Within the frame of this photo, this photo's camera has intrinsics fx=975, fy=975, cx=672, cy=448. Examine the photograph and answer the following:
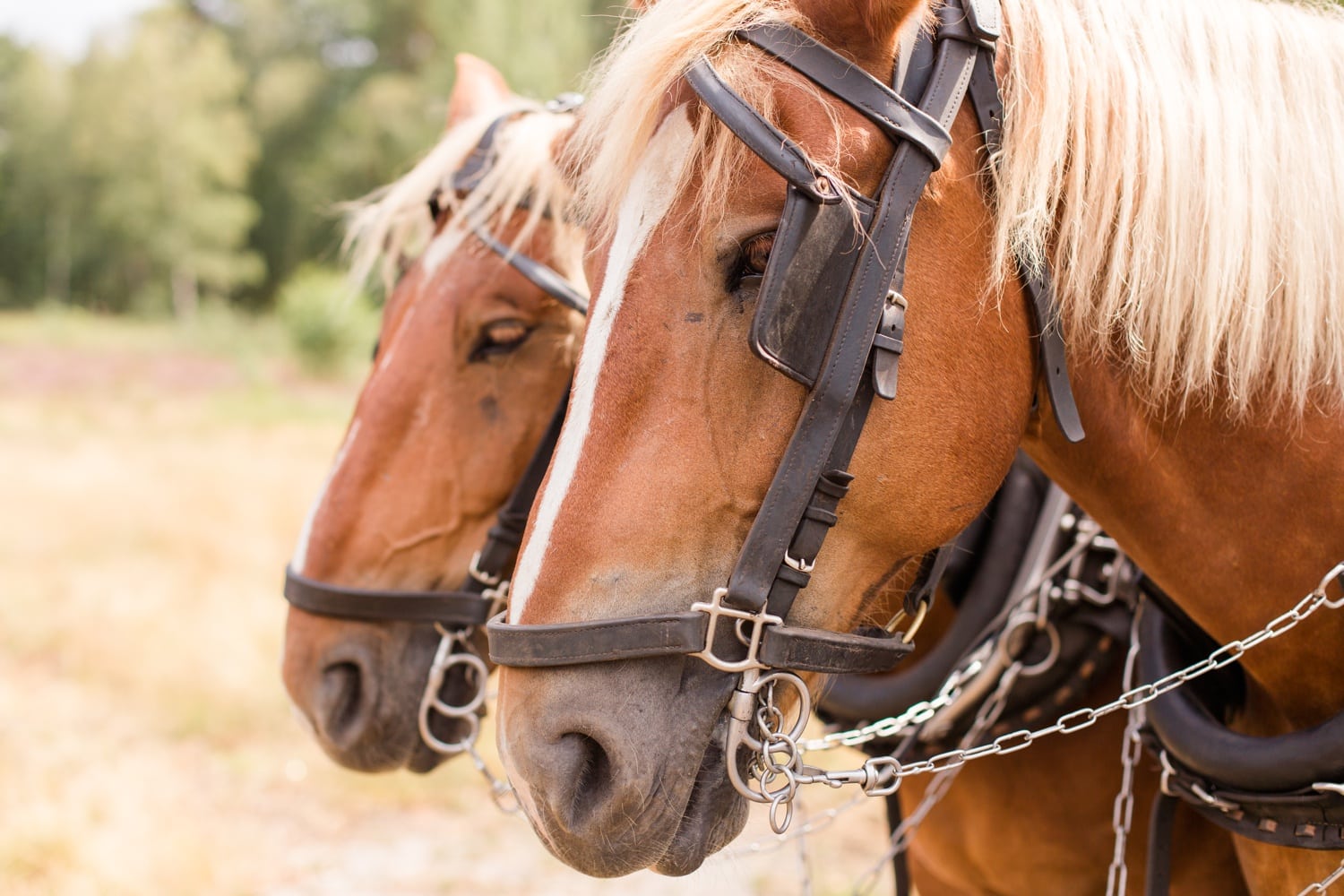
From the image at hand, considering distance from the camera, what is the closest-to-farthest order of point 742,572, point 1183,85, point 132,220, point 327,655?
point 742,572, point 1183,85, point 327,655, point 132,220

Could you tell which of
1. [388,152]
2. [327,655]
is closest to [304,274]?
[388,152]

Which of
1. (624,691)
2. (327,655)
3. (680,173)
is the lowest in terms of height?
(327,655)

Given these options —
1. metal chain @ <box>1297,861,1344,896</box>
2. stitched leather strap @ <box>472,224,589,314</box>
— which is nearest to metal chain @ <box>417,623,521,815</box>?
stitched leather strap @ <box>472,224,589,314</box>

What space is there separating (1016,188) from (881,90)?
0.22m

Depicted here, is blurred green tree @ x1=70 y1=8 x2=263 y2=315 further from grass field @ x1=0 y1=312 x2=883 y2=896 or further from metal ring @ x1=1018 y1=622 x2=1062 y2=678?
metal ring @ x1=1018 y1=622 x2=1062 y2=678

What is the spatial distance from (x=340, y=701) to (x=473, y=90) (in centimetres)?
184

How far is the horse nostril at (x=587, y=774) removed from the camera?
47.2 inches

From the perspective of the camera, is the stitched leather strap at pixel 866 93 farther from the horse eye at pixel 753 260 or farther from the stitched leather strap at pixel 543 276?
the stitched leather strap at pixel 543 276

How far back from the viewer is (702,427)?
1.22 m

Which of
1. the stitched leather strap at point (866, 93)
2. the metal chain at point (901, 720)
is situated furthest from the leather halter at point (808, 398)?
the metal chain at point (901, 720)

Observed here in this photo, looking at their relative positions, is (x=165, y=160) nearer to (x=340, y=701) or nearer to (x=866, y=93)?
(x=340, y=701)

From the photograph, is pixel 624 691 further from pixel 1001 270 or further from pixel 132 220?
pixel 132 220

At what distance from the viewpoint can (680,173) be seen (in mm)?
1271

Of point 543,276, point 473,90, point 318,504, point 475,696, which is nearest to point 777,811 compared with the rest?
point 475,696
